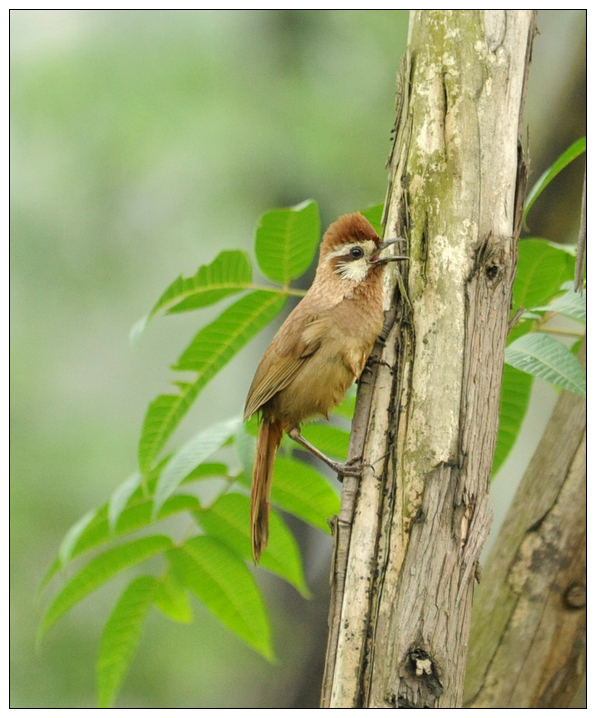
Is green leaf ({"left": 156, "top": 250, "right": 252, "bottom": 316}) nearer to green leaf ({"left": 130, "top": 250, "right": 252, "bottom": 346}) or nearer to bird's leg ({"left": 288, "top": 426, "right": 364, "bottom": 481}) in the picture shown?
green leaf ({"left": 130, "top": 250, "right": 252, "bottom": 346})

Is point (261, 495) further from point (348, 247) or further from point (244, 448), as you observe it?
point (348, 247)

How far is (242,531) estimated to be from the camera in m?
3.28

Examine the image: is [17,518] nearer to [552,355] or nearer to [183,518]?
[183,518]

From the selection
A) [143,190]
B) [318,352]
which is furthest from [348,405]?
[143,190]

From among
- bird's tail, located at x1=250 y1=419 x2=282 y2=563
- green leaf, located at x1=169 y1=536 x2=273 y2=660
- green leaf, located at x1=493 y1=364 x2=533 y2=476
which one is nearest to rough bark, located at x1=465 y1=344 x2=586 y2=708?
green leaf, located at x1=493 y1=364 x2=533 y2=476

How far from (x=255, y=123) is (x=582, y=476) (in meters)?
4.80

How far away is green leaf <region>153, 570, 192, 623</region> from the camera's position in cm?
326

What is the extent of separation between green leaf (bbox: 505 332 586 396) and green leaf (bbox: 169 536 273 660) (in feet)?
5.11

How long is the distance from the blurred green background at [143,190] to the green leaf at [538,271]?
318cm

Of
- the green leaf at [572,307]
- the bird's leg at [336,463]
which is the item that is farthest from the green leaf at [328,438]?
the green leaf at [572,307]

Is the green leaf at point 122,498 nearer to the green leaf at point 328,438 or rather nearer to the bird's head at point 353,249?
the green leaf at point 328,438

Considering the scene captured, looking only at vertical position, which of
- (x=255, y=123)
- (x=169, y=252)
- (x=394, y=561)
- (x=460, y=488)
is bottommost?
(x=394, y=561)

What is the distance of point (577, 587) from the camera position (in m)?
3.46
